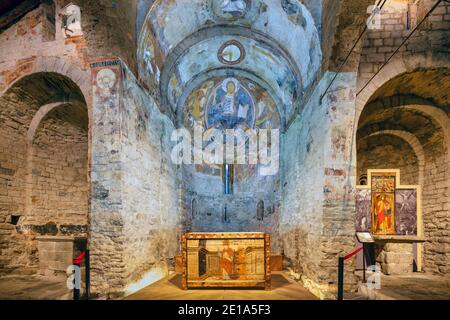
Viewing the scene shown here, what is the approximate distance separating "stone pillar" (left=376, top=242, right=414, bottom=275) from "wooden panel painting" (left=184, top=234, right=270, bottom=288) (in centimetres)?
320

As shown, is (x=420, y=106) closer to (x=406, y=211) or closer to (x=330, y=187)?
(x=406, y=211)

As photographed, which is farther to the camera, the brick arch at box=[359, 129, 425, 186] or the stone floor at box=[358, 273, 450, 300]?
the brick arch at box=[359, 129, 425, 186]

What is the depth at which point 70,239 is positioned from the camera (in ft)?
24.7

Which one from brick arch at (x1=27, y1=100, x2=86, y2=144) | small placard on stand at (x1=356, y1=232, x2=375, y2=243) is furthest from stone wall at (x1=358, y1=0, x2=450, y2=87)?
brick arch at (x1=27, y1=100, x2=86, y2=144)

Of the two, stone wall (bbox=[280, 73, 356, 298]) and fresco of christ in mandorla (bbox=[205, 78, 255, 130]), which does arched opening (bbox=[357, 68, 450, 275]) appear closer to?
stone wall (bbox=[280, 73, 356, 298])

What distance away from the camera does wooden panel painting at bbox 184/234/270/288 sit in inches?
265

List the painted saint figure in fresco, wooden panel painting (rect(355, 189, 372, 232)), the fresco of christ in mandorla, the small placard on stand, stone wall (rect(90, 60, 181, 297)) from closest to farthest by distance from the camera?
1. stone wall (rect(90, 60, 181, 297))
2. the small placard on stand
3. wooden panel painting (rect(355, 189, 372, 232))
4. the painted saint figure in fresco
5. the fresco of christ in mandorla

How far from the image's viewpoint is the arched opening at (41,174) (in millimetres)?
7660

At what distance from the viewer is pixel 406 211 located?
7516 mm

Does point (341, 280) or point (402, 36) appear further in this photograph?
point (402, 36)

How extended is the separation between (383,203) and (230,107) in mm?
7768

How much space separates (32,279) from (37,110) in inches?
165

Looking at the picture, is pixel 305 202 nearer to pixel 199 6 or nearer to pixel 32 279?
pixel 199 6

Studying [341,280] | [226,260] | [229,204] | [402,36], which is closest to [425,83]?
[402,36]
